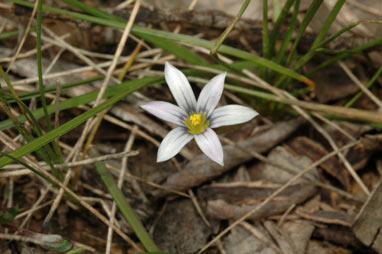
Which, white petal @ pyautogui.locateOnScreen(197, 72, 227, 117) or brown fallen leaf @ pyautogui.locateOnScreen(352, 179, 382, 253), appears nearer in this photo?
white petal @ pyautogui.locateOnScreen(197, 72, 227, 117)

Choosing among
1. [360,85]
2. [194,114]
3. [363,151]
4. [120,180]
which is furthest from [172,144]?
[360,85]


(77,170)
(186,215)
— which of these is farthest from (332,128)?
(77,170)

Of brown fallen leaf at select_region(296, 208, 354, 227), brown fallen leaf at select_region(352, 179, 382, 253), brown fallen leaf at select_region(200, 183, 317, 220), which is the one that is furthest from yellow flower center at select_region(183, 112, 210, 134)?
brown fallen leaf at select_region(352, 179, 382, 253)

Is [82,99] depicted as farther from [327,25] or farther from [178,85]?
[327,25]

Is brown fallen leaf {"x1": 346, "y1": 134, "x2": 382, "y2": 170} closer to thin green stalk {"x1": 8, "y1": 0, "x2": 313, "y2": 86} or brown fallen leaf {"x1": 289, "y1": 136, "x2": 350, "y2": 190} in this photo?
brown fallen leaf {"x1": 289, "y1": 136, "x2": 350, "y2": 190}

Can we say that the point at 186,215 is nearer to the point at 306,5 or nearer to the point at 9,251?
the point at 9,251

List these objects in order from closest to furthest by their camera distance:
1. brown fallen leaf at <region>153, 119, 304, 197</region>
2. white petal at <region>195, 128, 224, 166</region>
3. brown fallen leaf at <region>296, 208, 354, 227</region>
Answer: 1. white petal at <region>195, 128, 224, 166</region>
2. brown fallen leaf at <region>296, 208, 354, 227</region>
3. brown fallen leaf at <region>153, 119, 304, 197</region>
